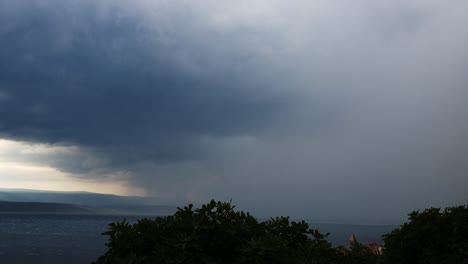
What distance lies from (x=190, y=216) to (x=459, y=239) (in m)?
6.45

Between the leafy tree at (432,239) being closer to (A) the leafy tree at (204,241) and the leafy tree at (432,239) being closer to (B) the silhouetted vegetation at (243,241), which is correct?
(B) the silhouetted vegetation at (243,241)

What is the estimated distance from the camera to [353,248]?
11.9m

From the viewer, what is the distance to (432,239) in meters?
11.3

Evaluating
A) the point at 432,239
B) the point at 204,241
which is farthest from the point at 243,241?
the point at 432,239

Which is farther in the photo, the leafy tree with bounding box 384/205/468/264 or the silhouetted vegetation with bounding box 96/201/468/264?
the leafy tree with bounding box 384/205/468/264

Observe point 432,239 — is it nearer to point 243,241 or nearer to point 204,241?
point 243,241

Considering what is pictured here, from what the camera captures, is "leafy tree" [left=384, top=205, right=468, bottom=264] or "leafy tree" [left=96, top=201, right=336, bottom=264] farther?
"leafy tree" [left=384, top=205, right=468, bottom=264]

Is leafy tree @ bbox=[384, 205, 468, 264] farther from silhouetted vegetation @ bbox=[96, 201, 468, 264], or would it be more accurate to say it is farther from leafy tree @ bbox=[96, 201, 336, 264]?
leafy tree @ bbox=[96, 201, 336, 264]

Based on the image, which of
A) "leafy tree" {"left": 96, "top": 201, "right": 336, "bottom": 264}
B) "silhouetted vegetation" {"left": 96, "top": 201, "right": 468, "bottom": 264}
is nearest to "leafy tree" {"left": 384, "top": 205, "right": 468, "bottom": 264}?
"silhouetted vegetation" {"left": 96, "top": 201, "right": 468, "bottom": 264}

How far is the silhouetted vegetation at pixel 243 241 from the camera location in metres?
8.54

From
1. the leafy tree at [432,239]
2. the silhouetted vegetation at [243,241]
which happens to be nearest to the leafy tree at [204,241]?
the silhouetted vegetation at [243,241]

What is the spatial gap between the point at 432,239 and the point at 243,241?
5.27m

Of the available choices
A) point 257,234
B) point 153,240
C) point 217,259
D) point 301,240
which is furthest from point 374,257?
point 153,240

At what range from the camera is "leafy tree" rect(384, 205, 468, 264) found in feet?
35.7
